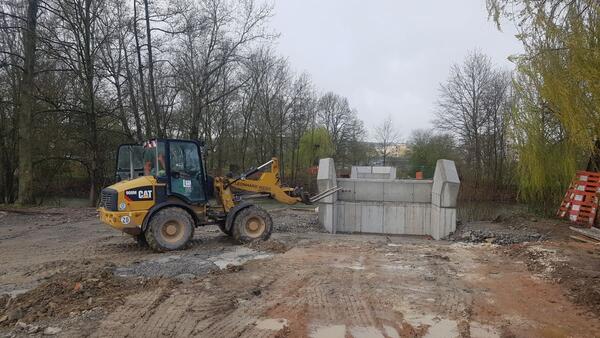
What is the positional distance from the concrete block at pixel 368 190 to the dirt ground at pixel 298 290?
8.05 m

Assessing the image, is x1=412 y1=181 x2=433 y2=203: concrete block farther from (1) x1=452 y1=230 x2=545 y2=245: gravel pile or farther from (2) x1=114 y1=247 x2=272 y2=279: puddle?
(2) x1=114 y1=247 x2=272 y2=279: puddle

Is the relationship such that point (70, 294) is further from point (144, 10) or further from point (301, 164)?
point (301, 164)

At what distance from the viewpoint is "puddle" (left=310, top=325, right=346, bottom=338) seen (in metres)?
5.31

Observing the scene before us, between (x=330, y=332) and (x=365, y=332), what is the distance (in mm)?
383

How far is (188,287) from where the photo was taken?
707cm

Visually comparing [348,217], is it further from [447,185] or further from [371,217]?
[447,185]

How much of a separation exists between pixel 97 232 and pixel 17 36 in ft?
49.2

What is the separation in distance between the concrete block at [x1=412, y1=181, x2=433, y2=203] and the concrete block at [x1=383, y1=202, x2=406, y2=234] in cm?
60

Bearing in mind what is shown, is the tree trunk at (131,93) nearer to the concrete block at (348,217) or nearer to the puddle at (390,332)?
the concrete block at (348,217)

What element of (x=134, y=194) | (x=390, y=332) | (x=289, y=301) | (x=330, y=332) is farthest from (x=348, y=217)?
(x=330, y=332)

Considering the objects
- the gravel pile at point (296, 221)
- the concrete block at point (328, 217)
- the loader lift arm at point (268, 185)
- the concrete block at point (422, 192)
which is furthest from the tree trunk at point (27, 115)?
the concrete block at point (422, 192)

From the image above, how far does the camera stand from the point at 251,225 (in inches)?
442

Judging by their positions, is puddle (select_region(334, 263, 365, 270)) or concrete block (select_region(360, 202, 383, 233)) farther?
concrete block (select_region(360, 202, 383, 233))

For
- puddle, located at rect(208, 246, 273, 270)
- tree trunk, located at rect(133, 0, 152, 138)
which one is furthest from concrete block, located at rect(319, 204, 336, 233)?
tree trunk, located at rect(133, 0, 152, 138)
